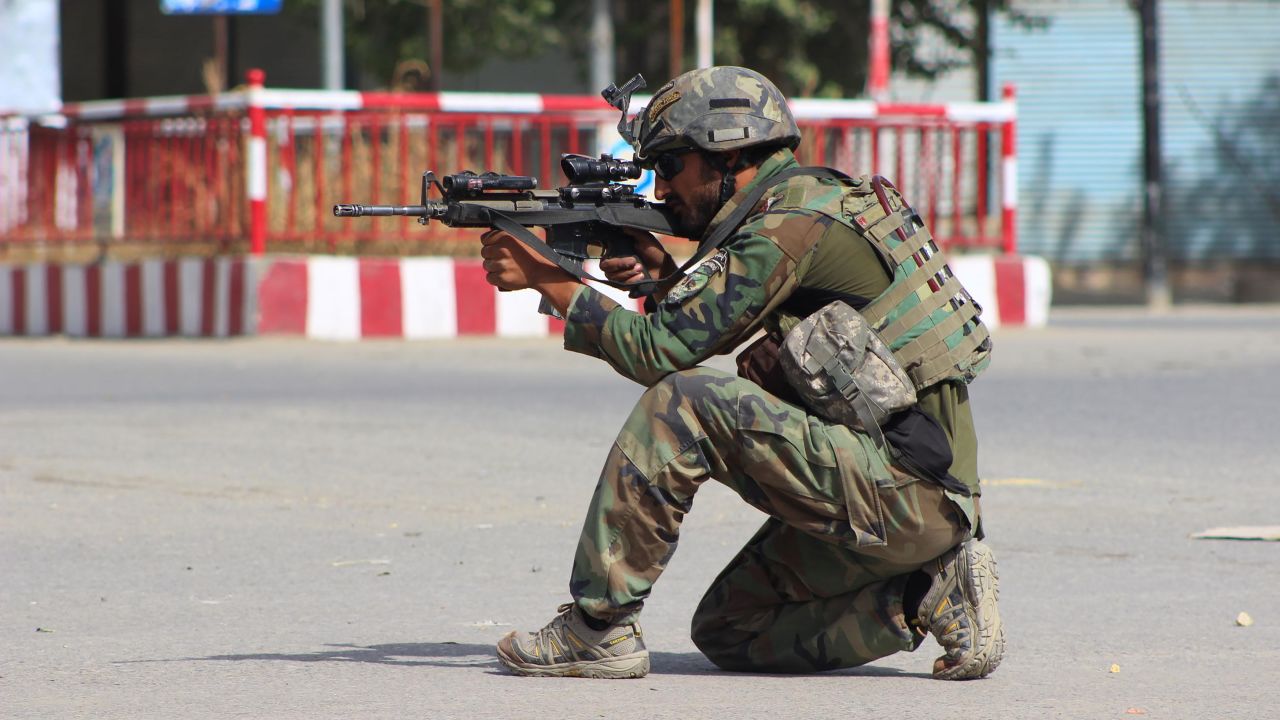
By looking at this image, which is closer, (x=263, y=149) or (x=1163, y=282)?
(x=263, y=149)

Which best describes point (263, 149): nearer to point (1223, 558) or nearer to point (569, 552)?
point (569, 552)

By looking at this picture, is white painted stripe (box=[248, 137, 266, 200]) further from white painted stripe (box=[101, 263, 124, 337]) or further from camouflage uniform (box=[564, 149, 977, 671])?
camouflage uniform (box=[564, 149, 977, 671])

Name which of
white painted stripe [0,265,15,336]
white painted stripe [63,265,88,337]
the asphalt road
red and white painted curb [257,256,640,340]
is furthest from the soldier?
white painted stripe [0,265,15,336]

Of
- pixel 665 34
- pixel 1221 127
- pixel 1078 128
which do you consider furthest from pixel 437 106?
pixel 1221 127

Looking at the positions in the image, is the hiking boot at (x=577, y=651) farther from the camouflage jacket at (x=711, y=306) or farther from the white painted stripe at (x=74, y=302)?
the white painted stripe at (x=74, y=302)

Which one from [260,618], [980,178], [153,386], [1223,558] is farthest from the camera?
[980,178]

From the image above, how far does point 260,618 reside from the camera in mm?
4496

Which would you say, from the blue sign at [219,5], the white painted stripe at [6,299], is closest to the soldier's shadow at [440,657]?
the blue sign at [219,5]

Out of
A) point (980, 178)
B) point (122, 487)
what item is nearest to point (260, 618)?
point (122, 487)

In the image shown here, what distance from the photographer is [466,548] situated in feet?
18.0

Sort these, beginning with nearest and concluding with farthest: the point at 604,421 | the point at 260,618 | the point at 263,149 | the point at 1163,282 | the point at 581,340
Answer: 1. the point at 581,340
2. the point at 260,618
3. the point at 604,421
4. the point at 263,149
5. the point at 1163,282

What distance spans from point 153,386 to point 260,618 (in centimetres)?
564

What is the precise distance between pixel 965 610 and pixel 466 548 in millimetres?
2003

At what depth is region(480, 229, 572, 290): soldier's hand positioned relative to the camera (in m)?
3.84
